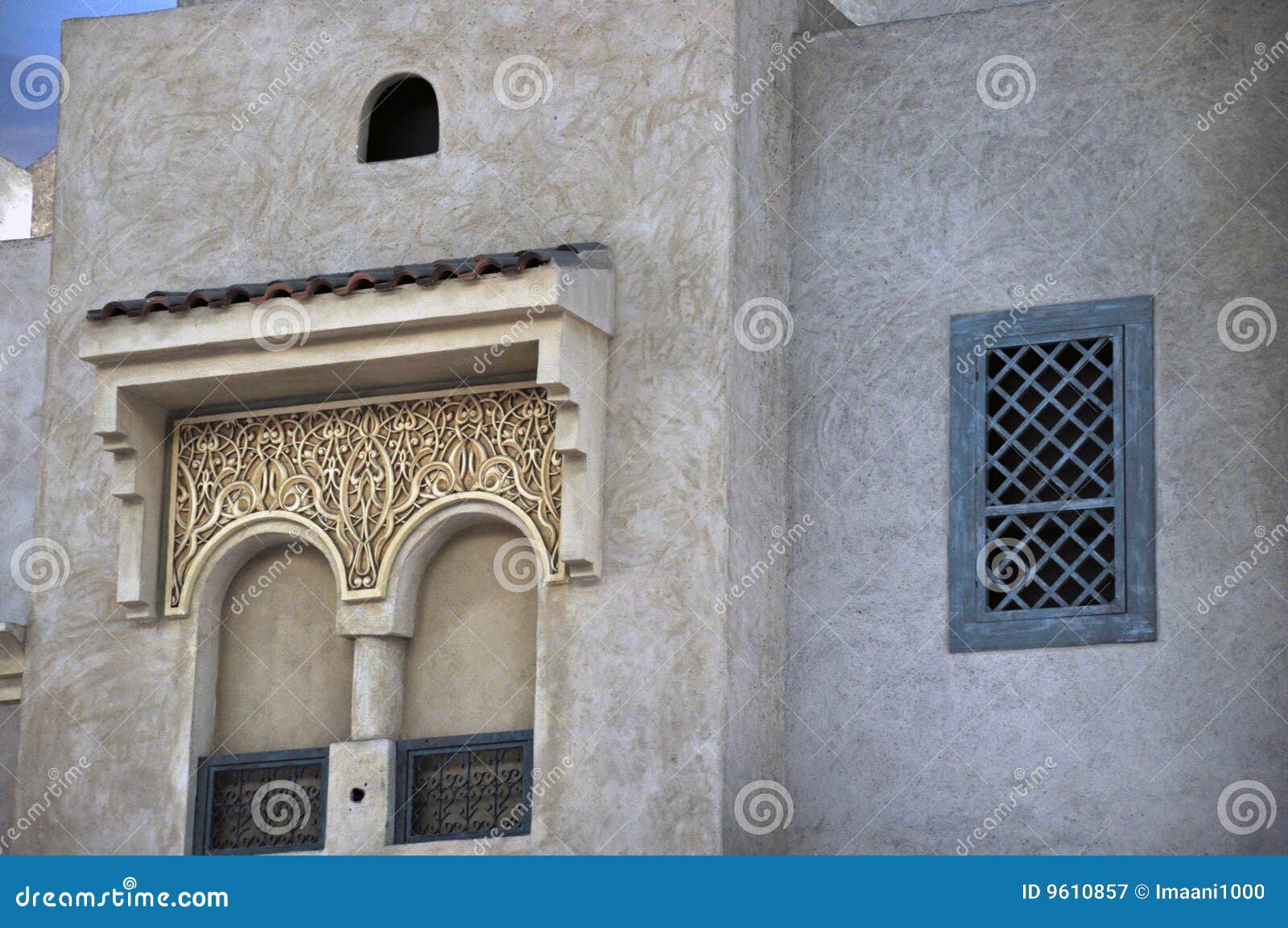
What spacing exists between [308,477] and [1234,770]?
16.4ft

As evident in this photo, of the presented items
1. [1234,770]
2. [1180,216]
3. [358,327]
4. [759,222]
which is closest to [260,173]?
[358,327]

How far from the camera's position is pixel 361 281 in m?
12.2

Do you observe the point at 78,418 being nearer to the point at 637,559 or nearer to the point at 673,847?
the point at 637,559
